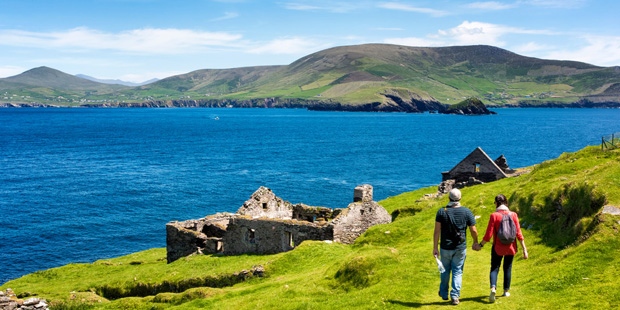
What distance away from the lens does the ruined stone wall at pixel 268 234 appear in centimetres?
3566

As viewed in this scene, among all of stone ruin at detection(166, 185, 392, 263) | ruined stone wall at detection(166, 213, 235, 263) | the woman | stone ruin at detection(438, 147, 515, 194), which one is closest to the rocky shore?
ruined stone wall at detection(166, 213, 235, 263)

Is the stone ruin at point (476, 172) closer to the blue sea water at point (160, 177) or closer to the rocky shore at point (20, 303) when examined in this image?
the blue sea water at point (160, 177)

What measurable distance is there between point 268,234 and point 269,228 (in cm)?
53

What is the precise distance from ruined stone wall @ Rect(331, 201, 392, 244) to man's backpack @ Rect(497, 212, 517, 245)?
20.6 m

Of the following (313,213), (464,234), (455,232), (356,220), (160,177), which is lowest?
(160,177)

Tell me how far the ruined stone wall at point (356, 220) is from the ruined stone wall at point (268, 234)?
1.05m

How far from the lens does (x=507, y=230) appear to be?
15.3 m

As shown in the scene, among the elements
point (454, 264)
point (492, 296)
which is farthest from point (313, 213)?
point (492, 296)

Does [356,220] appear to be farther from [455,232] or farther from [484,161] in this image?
[484,161]

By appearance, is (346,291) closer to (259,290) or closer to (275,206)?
(259,290)

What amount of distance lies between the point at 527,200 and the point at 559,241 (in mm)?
7074

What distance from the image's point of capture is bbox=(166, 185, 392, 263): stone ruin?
3588 cm

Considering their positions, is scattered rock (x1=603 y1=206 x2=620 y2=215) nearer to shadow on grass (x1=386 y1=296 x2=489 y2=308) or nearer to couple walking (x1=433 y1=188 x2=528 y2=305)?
couple walking (x1=433 y1=188 x2=528 y2=305)

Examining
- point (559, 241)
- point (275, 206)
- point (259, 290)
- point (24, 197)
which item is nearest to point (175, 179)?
point (24, 197)
